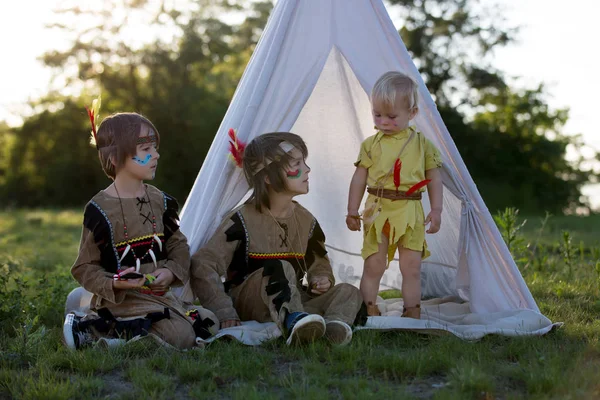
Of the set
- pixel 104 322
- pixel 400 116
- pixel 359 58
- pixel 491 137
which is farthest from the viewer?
pixel 491 137

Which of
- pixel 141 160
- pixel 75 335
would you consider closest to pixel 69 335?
pixel 75 335

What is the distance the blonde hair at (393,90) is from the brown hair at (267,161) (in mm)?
479

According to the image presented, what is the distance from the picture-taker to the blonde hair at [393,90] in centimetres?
404

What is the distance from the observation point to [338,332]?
3580mm

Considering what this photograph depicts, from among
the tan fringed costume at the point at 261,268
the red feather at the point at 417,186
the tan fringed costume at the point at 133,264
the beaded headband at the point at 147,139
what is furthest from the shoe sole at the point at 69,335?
the red feather at the point at 417,186

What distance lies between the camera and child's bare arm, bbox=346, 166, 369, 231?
4.18 meters

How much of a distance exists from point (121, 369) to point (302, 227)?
136 cm

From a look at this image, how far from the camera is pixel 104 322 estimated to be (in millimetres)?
3711

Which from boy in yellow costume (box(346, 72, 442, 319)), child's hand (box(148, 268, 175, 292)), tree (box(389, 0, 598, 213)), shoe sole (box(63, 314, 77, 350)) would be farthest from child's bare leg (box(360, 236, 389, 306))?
tree (box(389, 0, 598, 213))

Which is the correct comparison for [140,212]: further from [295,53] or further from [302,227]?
[295,53]

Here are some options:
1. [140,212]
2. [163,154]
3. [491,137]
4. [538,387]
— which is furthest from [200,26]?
[538,387]

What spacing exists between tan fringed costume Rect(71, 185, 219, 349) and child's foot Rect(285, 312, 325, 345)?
45 cm

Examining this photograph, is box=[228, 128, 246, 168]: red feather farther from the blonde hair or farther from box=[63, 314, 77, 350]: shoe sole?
box=[63, 314, 77, 350]: shoe sole

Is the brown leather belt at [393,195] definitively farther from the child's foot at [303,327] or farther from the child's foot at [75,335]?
the child's foot at [75,335]
